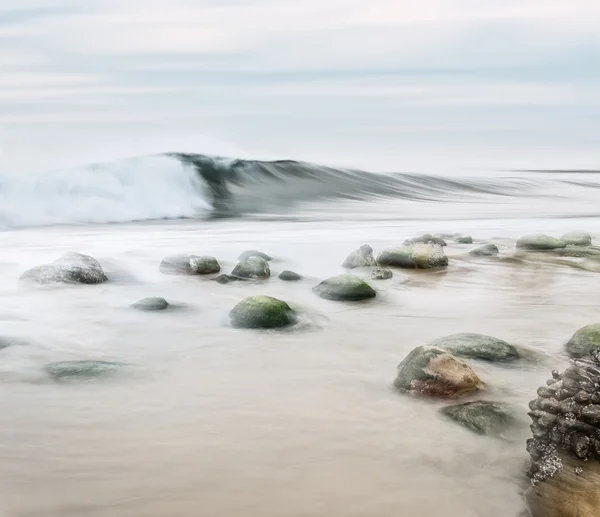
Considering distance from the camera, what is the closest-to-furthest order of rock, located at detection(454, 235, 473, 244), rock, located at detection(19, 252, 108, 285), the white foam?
1. rock, located at detection(19, 252, 108, 285)
2. rock, located at detection(454, 235, 473, 244)
3. the white foam

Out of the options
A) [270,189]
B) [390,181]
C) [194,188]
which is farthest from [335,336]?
[390,181]

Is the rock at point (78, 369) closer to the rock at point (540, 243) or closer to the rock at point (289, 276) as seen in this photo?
the rock at point (289, 276)

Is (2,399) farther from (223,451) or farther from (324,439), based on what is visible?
(324,439)

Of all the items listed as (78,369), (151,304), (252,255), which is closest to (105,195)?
(252,255)

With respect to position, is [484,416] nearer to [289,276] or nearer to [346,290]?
[346,290]

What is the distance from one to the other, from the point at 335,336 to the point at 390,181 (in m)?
13.9

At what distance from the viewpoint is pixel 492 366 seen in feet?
9.41

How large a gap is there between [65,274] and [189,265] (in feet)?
3.05

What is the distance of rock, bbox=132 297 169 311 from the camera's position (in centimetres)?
393

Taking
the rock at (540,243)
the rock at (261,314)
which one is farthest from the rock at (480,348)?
the rock at (540,243)

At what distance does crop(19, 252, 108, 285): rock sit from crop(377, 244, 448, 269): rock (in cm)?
228

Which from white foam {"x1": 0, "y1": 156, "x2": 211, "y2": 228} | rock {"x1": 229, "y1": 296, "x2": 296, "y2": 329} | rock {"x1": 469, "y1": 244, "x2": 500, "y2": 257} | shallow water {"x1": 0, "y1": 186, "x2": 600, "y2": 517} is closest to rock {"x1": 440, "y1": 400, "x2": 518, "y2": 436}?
shallow water {"x1": 0, "y1": 186, "x2": 600, "y2": 517}

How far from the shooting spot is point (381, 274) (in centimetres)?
503

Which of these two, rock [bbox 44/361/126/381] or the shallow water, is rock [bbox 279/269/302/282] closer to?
the shallow water
